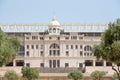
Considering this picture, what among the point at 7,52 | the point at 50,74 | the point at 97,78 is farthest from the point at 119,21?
the point at 50,74

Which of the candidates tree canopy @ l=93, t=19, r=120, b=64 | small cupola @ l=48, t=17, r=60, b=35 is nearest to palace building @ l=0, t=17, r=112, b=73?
small cupola @ l=48, t=17, r=60, b=35

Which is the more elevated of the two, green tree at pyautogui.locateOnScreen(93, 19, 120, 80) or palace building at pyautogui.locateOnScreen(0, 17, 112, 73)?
green tree at pyautogui.locateOnScreen(93, 19, 120, 80)

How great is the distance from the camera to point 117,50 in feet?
118

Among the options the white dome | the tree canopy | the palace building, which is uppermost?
the tree canopy

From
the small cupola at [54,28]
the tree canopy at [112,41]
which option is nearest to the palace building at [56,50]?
the small cupola at [54,28]

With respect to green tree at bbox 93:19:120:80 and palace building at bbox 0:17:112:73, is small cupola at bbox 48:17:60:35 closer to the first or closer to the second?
palace building at bbox 0:17:112:73

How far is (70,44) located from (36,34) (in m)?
8.19

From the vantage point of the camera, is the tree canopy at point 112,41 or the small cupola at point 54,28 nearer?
the tree canopy at point 112,41

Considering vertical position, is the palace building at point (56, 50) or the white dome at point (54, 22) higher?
the white dome at point (54, 22)

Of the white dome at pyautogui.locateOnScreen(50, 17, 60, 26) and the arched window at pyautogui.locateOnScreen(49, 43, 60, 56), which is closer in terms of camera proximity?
the arched window at pyautogui.locateOnScreen(49, 43, 60, 56)

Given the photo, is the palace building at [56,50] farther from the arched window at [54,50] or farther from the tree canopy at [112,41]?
the tree canopy at [112,41]

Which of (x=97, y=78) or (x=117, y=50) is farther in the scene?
(x=97, y=78)

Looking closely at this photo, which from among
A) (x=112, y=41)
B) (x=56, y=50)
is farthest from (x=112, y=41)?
(x=56, y=50)

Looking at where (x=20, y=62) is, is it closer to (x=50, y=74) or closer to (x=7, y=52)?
(x=50, y=74)
